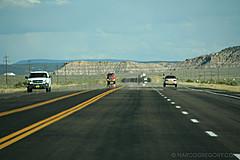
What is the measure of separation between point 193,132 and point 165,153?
9.68 ft

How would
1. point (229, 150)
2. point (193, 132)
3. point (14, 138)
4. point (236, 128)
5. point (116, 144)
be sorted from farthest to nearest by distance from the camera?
1. point (236, 128)
2. point (193, 132)
3. point (14, 138)
4. point (116, 144)
5. point (229, 150)

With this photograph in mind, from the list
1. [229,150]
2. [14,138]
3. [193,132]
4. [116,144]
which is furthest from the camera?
[193,132]

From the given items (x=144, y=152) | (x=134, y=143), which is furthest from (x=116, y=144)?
(x=144, y=152)

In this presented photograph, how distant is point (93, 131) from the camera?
1057cm

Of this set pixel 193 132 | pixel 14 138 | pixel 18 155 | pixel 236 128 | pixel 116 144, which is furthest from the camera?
pixel 236 128

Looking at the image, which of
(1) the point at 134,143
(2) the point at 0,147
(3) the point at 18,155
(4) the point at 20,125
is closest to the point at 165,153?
(1) the point at 134,143

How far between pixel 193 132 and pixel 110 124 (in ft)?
8.86

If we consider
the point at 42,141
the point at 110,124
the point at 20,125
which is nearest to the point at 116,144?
the point at 42,141

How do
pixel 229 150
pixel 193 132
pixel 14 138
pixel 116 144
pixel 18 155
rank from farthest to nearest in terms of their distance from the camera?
pixel 193 132 → pixel 14 138 → pixel 116 144 → pixel 229 150 → pixel 18 155

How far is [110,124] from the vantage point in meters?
12.0

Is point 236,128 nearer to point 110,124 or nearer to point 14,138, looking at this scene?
point 110,124

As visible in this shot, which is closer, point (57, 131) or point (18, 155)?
point (18, 155)

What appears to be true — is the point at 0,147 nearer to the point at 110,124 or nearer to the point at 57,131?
the point at 57,131

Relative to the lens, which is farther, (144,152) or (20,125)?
(20,125)
